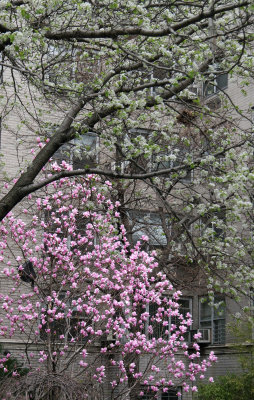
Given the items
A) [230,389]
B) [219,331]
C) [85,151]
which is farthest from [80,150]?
[219,331]

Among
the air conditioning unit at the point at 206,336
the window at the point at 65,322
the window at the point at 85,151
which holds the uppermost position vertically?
the window at the point at 85,151

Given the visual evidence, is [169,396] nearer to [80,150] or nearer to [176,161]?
[176,161]

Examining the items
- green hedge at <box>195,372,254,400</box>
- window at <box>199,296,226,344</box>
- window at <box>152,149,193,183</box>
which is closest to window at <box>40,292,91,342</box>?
window at <box>152,149,193,183</box>

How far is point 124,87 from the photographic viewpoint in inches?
354

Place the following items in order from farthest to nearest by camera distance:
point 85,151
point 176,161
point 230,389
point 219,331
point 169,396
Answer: point 219,331 → point 169,396 → point 230,389 → point 176,161 → point 85,151

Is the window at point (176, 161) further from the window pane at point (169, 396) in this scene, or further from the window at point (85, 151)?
the window pane at point (169, 396)

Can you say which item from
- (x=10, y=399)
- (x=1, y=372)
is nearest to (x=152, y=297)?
(x=1, y=372)

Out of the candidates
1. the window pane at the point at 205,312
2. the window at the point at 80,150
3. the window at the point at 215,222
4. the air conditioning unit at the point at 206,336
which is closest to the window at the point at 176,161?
the window at the point at 215,222

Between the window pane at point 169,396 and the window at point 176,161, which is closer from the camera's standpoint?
the window at point 176,161

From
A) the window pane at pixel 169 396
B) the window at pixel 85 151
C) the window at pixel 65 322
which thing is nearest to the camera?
the window at pixel 85 151

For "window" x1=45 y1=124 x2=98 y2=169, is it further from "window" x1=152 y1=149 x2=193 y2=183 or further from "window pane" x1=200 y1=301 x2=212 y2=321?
"window pane" x1=200 y1=301 x2=212 y2=321

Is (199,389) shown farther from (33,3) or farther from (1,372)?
(33,3)

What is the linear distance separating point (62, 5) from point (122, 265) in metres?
5.41

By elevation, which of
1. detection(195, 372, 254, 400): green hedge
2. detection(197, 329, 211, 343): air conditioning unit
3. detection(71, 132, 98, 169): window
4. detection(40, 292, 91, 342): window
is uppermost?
detection(71, 132, 98, 169): window
